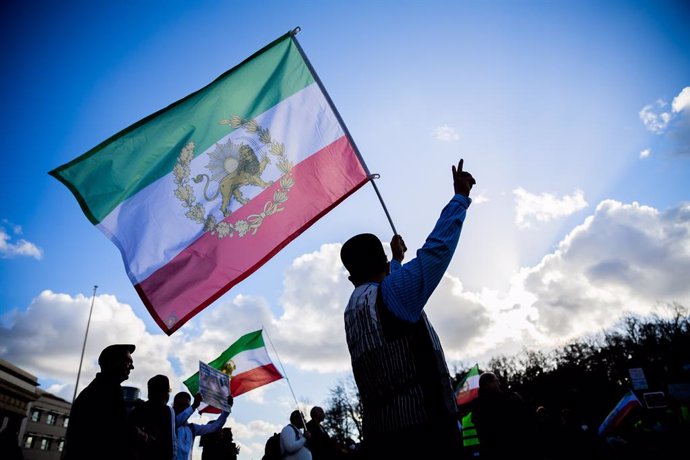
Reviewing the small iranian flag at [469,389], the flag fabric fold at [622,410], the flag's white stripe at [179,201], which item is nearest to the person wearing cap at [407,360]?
the flag's white stripe at [179,201]

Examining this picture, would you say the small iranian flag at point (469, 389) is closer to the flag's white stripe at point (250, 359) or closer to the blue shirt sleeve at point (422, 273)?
the flag's white stripe at point (250, 359)

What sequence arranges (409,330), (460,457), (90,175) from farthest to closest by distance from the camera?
(90,175) < (409,330) < (460,457)

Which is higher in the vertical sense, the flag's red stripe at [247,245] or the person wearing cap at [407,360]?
the flag's red stripe at [247,245]

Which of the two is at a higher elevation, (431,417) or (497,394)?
(497,394)

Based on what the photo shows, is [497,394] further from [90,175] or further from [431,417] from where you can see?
[90,175]

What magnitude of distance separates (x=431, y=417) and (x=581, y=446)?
9345 mm

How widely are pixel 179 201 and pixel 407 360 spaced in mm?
3422

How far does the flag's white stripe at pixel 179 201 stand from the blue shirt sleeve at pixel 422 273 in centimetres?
291

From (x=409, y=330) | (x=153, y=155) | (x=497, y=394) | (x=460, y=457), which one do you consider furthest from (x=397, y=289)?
(x=497, y=394)

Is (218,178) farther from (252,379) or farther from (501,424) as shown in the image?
(252,379)

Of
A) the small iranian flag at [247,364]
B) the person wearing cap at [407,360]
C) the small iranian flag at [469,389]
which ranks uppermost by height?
the small iranian flag at [247,364]

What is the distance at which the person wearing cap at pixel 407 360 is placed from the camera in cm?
161

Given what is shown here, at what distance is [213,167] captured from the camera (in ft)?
15.0

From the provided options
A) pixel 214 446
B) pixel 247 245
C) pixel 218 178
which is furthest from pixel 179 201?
pixel 214 446
